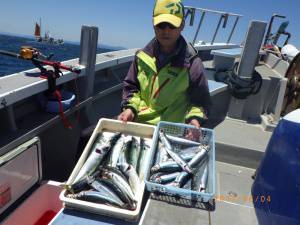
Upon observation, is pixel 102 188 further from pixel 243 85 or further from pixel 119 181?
pixel 243 85

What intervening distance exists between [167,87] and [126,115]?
1.76 feet

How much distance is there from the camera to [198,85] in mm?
3113

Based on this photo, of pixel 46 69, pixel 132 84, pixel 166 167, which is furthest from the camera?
pixel 46 69

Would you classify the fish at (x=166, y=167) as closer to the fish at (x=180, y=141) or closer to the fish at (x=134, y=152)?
the fish at (x=134, y=152)

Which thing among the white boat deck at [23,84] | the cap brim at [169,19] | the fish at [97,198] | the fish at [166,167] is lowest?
the fish at [97,198]

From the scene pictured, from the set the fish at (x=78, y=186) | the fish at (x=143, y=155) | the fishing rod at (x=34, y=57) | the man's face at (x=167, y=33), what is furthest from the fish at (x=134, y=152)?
the fishing rod at (x=34, y=57)

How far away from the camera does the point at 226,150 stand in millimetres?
4258

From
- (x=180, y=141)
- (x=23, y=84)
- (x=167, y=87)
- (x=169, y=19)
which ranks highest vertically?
(x=169, y=19)

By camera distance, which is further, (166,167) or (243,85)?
(243,85)

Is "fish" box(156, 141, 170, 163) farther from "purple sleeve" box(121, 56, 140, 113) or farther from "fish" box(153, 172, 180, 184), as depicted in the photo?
"purple sleeve" box(121, 56, 140, 113)

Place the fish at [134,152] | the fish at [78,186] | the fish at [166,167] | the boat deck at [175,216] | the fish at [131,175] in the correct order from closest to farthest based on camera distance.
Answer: the boat deck at [175,216]
the fish at [78,186]
the fish at [131,175]
the fish at [166,167]
the fish at [134,152]

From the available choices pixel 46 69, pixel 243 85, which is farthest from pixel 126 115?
pixel 243 85

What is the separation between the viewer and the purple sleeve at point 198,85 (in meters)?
3.11

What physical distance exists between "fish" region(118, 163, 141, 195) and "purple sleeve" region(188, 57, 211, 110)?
123 cm
